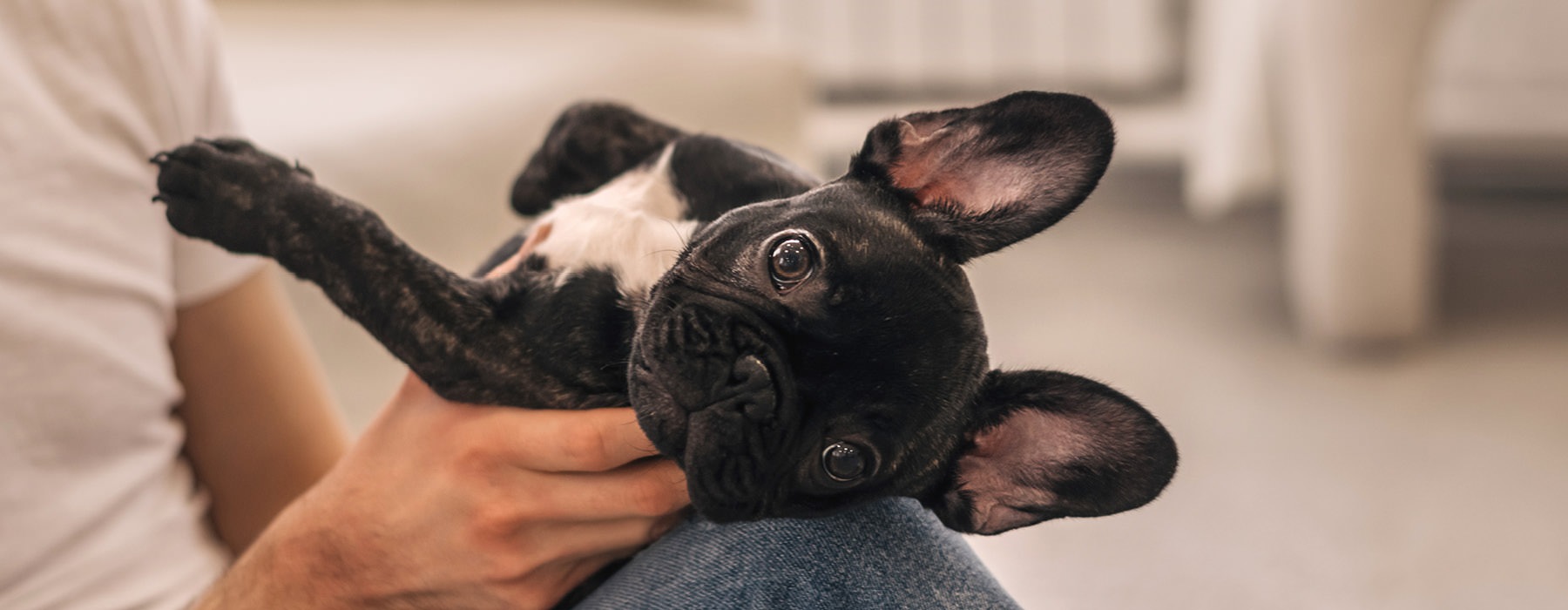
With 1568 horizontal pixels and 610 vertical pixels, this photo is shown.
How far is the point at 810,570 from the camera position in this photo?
1246 mm

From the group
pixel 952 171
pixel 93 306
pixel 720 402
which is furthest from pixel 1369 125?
pixel 93 306

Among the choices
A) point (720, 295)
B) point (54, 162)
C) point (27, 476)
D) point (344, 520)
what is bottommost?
point (344, 520)

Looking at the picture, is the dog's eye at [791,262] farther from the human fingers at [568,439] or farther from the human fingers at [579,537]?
the human fingers at [579,537]

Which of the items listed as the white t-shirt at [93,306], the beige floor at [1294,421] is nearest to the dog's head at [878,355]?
the white t-shirt at [93,306]

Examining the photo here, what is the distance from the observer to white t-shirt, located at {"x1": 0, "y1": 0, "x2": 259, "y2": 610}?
1375mm

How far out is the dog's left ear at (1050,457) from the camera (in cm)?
127

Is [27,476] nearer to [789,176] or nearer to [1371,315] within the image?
[789,176]

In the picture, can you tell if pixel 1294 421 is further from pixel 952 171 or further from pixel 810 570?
pixel 810 570

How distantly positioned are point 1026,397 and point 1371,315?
10.4 feet

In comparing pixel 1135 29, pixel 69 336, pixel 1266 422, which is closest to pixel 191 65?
pixel 69 336

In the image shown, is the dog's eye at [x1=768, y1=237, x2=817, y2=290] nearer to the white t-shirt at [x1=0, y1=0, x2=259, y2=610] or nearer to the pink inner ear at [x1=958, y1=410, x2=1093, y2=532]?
Result: the pink inner ear at [x1=958, y1=410, x2=1093, y2=532]

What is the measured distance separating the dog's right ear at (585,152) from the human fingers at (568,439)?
A: 18.9 inches

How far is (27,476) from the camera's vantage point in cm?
137

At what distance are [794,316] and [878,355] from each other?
10 cm
